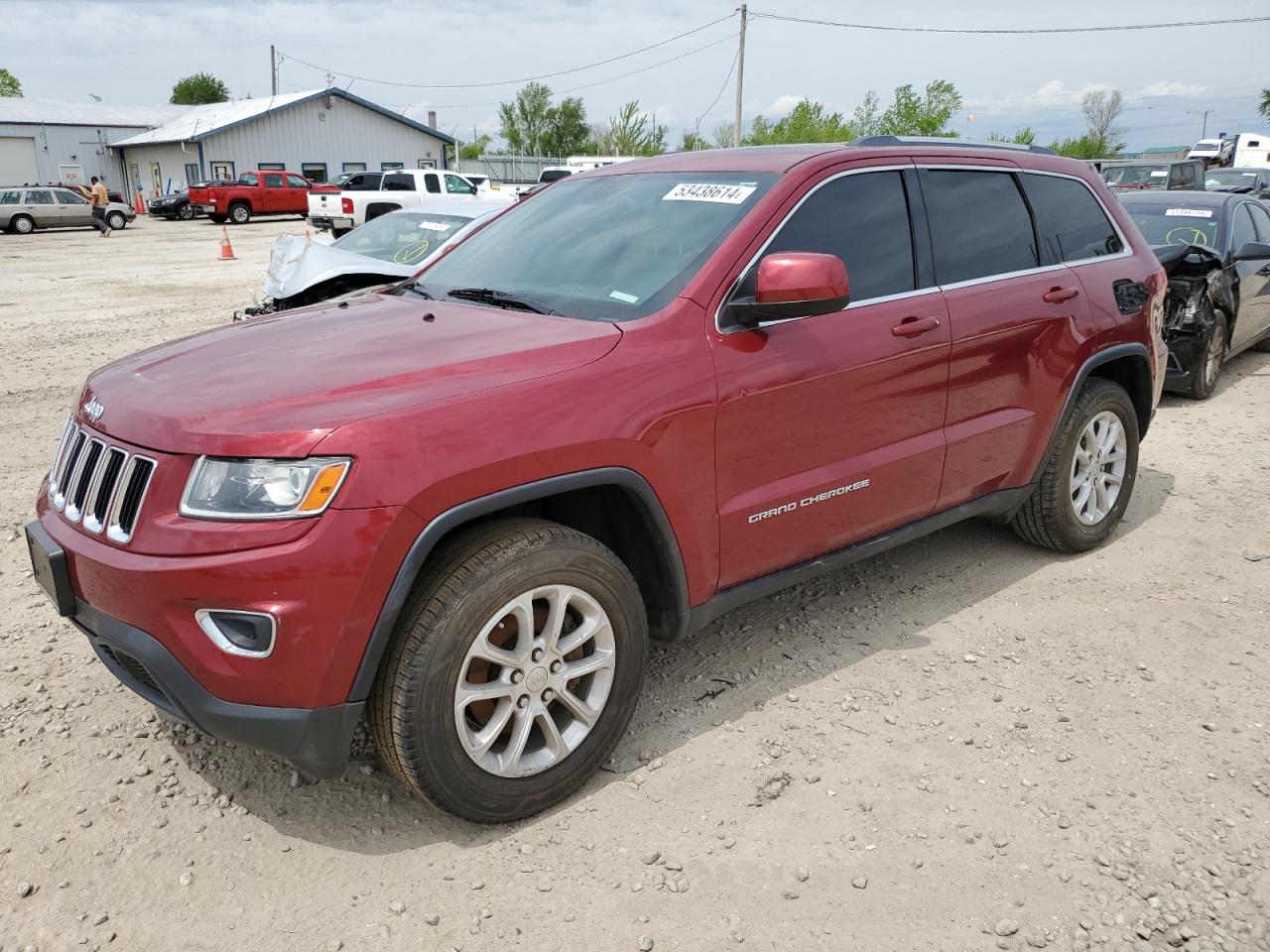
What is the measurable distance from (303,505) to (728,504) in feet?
4.37

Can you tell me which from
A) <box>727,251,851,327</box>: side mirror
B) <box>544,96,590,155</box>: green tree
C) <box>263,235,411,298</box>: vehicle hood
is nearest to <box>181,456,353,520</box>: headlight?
<box>727,251,851,327</box>: side mirror

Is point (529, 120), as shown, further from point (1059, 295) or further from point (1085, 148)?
point (1059, 295)

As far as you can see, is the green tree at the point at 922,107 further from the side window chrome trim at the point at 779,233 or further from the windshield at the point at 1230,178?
the side window chrome trim at the point at 779,233

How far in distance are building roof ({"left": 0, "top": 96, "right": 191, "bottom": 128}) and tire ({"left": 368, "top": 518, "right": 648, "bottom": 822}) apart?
2146 inches

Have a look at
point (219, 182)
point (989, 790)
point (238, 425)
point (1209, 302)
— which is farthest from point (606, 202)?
point (219, 182)

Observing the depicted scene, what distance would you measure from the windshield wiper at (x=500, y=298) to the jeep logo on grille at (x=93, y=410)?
3.98 feet

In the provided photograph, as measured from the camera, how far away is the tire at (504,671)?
2.58m

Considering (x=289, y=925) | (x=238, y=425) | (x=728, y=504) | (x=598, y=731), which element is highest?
(x=238, y=425)

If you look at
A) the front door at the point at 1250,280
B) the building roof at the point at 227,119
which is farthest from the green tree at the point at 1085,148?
the front door at the point at 1250,280

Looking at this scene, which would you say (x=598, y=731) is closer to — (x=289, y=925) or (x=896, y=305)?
(x=289, y=925)

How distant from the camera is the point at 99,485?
2.65 meters

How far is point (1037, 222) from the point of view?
435cm

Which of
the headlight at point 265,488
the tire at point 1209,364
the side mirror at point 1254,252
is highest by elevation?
the side mirror at point 1254,252

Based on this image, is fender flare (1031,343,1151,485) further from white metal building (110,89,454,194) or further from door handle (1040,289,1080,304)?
white metal building (110,89,454,194)
